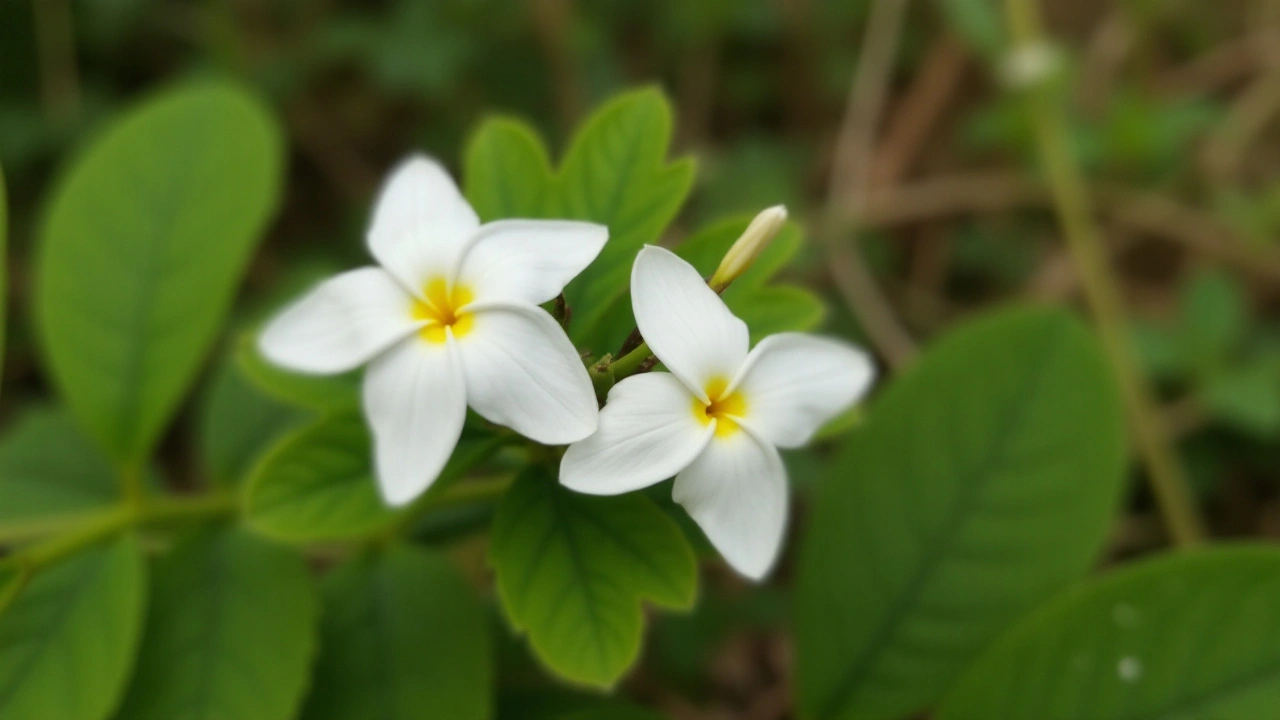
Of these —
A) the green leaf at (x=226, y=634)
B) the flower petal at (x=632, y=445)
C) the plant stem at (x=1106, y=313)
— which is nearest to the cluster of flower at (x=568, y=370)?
the flower petal at (x=632, y=445)

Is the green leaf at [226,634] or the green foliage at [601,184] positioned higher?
the green foliage at [601,184]

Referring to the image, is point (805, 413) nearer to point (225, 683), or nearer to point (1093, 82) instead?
point (225, 683)

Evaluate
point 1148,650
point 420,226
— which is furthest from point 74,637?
point 1148,650

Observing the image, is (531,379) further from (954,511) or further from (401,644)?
(954,511)

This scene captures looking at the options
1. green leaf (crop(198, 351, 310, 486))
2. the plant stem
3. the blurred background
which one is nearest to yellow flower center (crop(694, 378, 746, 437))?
green leaf (crop(198, 351, 310, 486))

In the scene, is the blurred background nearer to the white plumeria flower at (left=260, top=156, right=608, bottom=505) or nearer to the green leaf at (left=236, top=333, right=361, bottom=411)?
the green leaf at (left=236, top=333, right=361, bottom=411)

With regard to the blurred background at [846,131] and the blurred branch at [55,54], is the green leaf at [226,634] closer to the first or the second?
the blurred background at [846,131]
